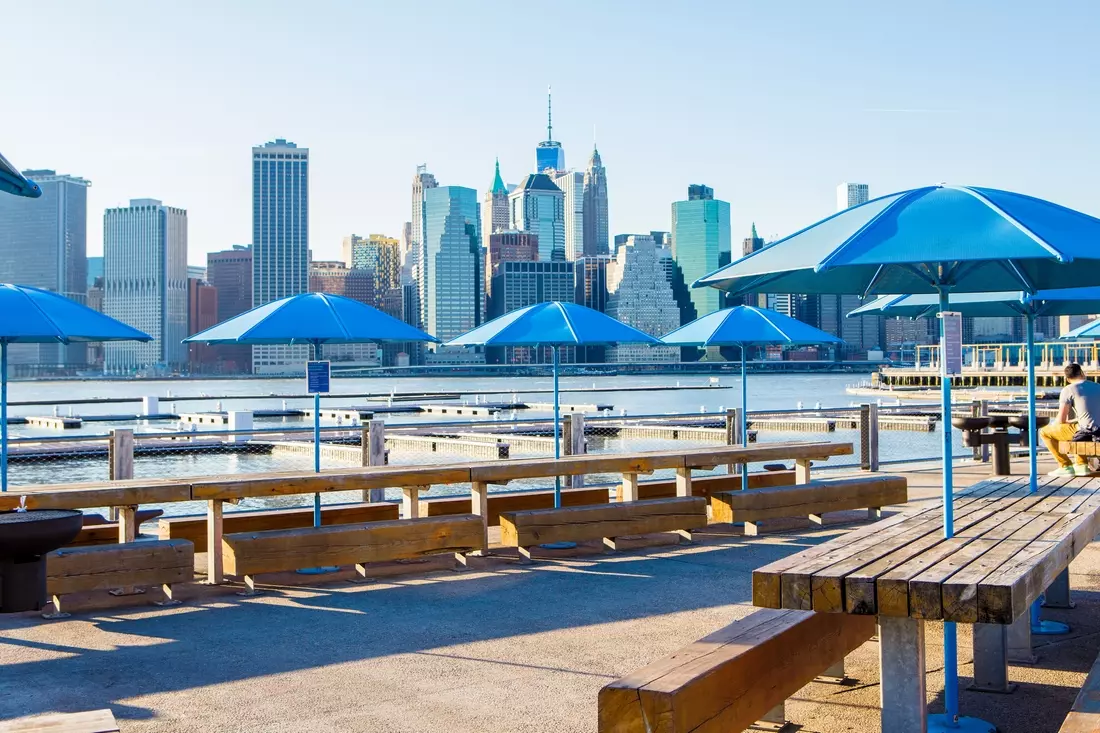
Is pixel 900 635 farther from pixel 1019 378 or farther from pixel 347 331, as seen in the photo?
pixel 1019 378

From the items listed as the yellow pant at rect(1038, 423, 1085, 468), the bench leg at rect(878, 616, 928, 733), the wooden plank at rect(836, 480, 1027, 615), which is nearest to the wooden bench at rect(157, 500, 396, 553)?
the wooden plank at rect(836, 480, 1027, 615)

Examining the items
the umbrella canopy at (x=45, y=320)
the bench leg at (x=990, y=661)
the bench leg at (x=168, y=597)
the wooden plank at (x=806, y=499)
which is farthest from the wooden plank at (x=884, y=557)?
the umbrella canopy at (x=45, y=320)

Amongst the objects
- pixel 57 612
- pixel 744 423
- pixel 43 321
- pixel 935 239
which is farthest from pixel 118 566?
pixel 744 423

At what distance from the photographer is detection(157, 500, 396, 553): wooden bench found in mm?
Result: 9133

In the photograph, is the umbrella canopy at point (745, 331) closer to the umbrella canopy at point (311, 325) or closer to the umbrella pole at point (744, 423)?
the umbrella pole at point (744, 423)

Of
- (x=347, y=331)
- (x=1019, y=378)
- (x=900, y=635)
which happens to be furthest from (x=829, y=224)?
(x=1019, y=378)

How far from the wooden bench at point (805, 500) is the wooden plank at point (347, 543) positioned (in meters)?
2.83

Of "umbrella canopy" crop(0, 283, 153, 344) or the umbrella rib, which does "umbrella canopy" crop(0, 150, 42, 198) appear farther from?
Answer: the umbrella rib

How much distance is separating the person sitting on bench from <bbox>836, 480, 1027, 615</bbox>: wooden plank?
4.77 metres

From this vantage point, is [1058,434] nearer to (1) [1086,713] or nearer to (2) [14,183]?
(1) [1086,713]

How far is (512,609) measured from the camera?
747cm

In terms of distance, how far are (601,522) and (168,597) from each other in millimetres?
3737

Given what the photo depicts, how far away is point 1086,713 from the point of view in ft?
12.4

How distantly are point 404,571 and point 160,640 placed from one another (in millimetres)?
2565
